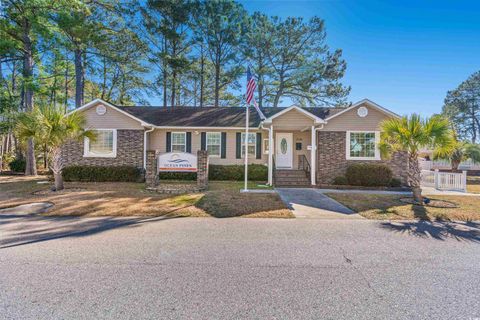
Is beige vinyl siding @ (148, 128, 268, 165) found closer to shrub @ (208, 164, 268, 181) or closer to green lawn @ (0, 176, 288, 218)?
shrub @ (208, 164, 268, 181)

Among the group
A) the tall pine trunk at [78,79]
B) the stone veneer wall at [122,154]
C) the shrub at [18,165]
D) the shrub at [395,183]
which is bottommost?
the shrub at [395,183]

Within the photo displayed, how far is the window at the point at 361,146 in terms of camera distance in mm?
12883

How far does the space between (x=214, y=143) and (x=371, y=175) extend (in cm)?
930

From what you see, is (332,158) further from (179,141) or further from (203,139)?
(179,141)

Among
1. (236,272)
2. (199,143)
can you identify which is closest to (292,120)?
(199,143)

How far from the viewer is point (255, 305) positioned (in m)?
2.58

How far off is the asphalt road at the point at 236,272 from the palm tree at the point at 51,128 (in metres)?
5.11

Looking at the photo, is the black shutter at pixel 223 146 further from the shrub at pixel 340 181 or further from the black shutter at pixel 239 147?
the shrub at pixel 340 181

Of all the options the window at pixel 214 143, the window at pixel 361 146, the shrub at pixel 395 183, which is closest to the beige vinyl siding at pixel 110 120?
the window at pixel 214 143

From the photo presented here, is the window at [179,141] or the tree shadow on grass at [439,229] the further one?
the window at [179,141]

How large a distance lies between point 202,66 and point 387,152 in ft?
64.8

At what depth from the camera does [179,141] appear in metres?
14.8

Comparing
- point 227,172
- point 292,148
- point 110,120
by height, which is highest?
point 110,120

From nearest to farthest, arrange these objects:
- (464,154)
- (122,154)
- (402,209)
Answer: (402,209)
(122,154)
(464,154)
